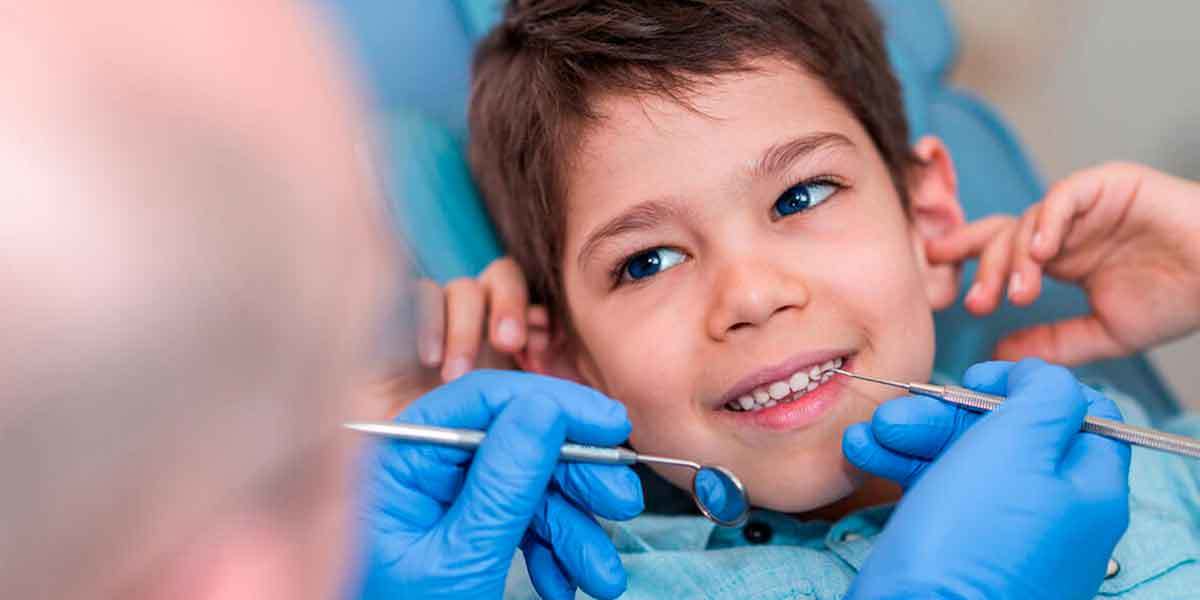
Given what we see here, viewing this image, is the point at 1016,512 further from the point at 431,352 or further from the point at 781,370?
the point at 431,352

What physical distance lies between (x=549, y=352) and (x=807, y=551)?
0.45 metres

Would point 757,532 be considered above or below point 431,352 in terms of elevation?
below

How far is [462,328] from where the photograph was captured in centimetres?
125

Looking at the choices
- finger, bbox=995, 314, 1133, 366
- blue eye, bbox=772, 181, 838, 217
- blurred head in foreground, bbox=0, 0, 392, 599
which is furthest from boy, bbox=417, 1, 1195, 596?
blurred head in foreground, bbox=0, 0, 392, 599

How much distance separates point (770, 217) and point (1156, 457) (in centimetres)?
67

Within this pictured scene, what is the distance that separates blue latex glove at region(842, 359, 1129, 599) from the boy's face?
0.71ft

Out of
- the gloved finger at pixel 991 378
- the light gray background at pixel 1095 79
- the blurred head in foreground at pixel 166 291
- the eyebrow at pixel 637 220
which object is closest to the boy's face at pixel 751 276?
the eyebrow at pixel 637 220

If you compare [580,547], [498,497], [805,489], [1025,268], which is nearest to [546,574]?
[580,547]

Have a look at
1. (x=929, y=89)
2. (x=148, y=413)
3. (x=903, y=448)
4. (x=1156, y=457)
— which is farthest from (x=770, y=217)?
(x=929, y=89)

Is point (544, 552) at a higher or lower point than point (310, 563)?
lower

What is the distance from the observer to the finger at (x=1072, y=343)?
1.35 metres

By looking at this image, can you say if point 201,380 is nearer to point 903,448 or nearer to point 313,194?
point 313,194

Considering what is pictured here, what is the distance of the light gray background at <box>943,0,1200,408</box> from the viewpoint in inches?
71.2

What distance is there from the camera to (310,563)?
0.56 m
